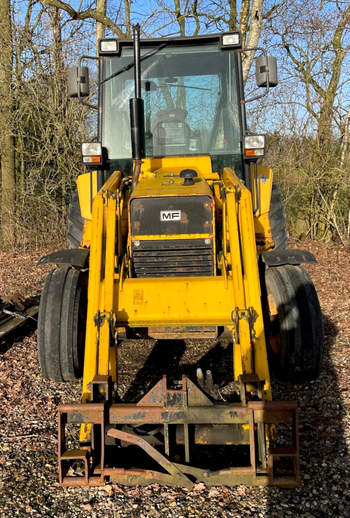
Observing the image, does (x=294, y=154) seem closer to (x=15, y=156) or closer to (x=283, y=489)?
(x=15, y=156)

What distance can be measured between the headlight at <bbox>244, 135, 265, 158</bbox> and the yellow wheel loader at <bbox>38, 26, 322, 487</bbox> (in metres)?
0.01

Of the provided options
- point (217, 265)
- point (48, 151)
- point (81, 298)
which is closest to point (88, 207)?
point (81, 298)

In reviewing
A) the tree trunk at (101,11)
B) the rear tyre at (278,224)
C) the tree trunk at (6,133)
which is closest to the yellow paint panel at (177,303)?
the rear tyre at (278,224)

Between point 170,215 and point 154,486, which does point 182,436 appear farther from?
point 170,215

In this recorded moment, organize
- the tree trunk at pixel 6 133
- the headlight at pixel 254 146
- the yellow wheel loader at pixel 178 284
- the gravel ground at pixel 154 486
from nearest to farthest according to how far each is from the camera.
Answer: the gravel ground at pixel 154 486, the yellow wheel loader at pixel 178 284, the headlight at pixel 254 146, the tree trunk at pixel 6 133

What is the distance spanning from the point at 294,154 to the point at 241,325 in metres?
8.87

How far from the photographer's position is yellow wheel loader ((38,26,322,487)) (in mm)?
2988

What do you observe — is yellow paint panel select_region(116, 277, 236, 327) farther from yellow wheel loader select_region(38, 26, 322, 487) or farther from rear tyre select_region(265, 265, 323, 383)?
rear tyre select_region(265, 265, 323, 383)

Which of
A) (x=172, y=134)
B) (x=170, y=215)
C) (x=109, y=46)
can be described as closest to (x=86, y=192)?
(x=172, y=134)

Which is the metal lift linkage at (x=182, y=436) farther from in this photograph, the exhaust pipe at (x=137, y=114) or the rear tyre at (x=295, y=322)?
the exhaust pipe at (x=137, y=114)

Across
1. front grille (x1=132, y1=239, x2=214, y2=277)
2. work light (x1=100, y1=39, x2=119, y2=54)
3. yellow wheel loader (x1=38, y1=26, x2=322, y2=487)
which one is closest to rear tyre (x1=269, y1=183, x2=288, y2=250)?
yellow wheel loader (x1=38, y1=26, x2=322, y2=487)

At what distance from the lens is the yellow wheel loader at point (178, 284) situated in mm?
2988

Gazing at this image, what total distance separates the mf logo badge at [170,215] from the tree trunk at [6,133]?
26.7 ft

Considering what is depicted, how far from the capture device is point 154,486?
2975 millimetres
